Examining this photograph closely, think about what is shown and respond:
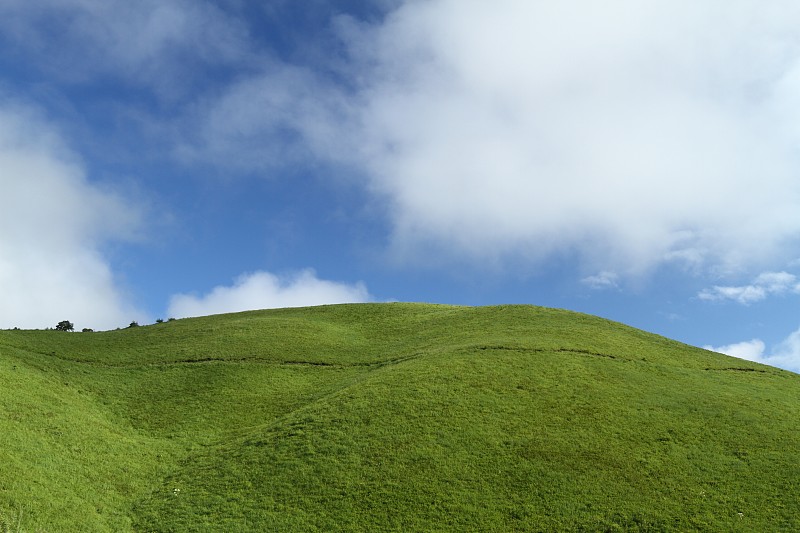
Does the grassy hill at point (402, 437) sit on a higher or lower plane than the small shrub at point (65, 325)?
lower

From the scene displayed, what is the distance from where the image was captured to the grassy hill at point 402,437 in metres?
34.3

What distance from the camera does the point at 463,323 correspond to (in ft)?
263

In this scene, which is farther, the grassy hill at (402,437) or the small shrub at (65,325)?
the small shrub at (65,325)

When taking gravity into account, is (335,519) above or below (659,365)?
below

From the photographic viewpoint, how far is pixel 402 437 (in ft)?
140

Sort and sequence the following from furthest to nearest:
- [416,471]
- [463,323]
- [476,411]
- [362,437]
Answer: [463,323] → [476,411] → [362,437] → [416,471]

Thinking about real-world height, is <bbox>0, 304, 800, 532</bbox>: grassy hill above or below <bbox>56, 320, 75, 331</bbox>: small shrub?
below

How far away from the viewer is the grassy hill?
34.3 meters

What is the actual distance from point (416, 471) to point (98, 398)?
3256 cm

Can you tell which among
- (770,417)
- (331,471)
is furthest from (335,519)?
(770,417)

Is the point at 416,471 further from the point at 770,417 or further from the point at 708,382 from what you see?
the point at 708,382

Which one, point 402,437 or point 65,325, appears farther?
point 65,325

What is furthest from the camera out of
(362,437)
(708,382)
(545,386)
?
(708,382)

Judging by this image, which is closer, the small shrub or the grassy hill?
the grassy hill
